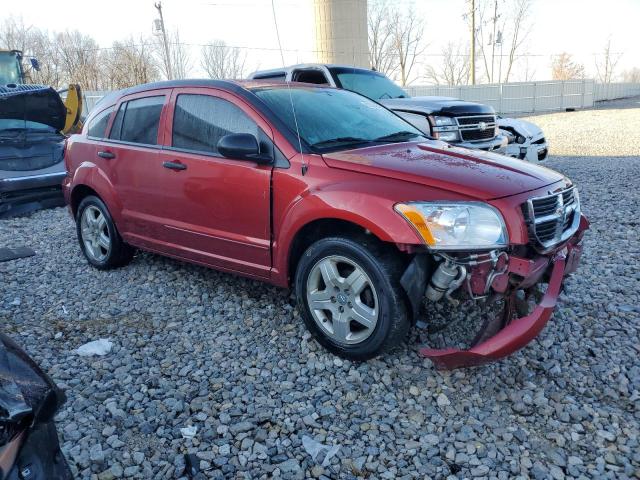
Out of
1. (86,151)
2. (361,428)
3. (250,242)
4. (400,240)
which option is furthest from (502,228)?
(86,151)

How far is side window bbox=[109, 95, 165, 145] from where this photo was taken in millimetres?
4457

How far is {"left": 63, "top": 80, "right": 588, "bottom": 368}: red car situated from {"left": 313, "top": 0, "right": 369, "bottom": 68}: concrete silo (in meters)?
32.3

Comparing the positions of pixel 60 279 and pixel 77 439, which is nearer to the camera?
pixel 77 439

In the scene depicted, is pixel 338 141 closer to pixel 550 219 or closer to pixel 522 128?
pixel 550 219

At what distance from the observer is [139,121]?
15.2 feet

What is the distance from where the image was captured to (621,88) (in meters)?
50.1

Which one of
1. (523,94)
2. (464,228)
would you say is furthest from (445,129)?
(523,94)

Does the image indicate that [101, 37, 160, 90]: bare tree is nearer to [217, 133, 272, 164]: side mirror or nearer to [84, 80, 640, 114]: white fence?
[84, 80, 640, 114]: white fence

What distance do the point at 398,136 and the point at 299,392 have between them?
2.13 meters

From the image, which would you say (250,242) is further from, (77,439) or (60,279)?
(60,279)

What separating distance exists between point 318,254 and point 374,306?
1.56ft

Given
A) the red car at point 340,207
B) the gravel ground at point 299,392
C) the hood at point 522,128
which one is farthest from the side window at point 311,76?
the gravel ground at point 299,392

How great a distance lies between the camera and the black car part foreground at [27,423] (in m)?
1.59

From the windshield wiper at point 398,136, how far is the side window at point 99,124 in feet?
8.97
